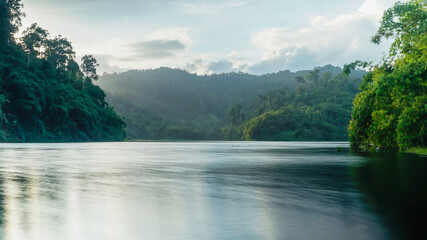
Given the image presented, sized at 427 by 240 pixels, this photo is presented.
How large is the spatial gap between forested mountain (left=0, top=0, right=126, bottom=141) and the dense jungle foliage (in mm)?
64728

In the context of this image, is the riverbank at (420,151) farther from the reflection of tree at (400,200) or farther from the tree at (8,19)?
the tree at (8,19)

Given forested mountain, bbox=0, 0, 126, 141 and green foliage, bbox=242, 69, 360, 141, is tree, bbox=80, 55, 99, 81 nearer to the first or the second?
forested mountain, bbox=0, 0, 126, 141

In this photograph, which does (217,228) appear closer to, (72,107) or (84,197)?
(84,197)

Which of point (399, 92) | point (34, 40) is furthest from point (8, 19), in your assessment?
point (399, 92)

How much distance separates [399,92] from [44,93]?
281 ft

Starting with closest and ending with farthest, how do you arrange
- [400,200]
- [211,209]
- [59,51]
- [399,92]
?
[211,209] → [400,200] → [399,92] → [59,51]

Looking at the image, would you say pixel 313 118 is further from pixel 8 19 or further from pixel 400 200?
pixel 400 200

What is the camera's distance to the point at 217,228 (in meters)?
5.73

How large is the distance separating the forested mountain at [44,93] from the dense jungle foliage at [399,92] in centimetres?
6473

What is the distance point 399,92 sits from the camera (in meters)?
28.5

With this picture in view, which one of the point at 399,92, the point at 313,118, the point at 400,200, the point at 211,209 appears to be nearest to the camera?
the point at 211,209

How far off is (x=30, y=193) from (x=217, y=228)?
18.5ft

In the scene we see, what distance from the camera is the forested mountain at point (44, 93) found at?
3558 inches

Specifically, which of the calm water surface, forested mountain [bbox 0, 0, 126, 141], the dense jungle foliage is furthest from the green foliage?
the calm water surface
